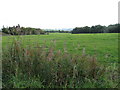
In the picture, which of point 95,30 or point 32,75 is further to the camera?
point 95,30

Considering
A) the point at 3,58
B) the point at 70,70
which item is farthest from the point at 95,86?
the point at 3,58

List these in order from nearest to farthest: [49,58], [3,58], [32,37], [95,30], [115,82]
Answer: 1. [115,82]
2. [49,58]
3. [3,58]
4. [32,37]
5. [95,30]

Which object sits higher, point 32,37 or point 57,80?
point 32,37

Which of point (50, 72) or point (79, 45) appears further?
point (79, 45)

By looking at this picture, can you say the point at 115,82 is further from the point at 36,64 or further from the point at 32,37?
the point at 32,37

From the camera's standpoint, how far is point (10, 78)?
14.8 feet

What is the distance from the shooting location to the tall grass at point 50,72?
14.0 feet

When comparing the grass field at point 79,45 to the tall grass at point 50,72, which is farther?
the grass field at point 79,45

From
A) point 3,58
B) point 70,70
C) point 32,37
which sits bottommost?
point 70,70

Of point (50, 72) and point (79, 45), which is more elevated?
point (79, 45)

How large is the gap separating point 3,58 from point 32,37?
5.61ft

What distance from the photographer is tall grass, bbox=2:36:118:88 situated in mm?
4254

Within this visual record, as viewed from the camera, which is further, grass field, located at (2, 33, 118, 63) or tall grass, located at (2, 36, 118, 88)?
grass field, located at (2, 33, 118, 63)

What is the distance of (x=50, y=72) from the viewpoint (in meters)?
4.44
